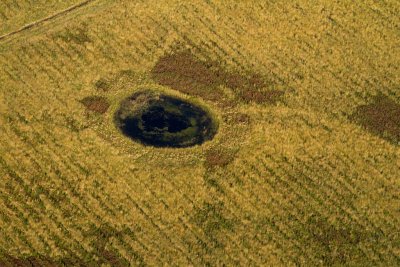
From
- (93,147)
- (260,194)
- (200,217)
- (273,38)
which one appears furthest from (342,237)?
(273,38)

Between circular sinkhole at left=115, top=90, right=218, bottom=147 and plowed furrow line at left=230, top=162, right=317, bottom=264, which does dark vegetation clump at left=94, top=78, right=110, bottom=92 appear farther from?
plowed furrow line at left=230, top=162, right=317, bottom=264

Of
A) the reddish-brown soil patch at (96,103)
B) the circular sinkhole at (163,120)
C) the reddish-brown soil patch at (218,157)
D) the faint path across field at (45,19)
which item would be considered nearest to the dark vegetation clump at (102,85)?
the reddish-brown soil patch at (96,103)

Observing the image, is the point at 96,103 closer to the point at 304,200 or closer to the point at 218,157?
the point at 218,157

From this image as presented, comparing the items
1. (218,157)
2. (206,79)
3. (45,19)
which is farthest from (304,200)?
(45,19)

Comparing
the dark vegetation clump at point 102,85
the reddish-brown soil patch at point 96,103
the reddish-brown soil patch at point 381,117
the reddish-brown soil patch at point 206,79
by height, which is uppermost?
the reddish-brown soil patch at point 381,117

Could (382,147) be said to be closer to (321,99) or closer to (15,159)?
(321,99)

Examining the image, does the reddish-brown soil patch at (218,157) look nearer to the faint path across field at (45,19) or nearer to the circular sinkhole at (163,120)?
the circular sinkhole at (163,120)
